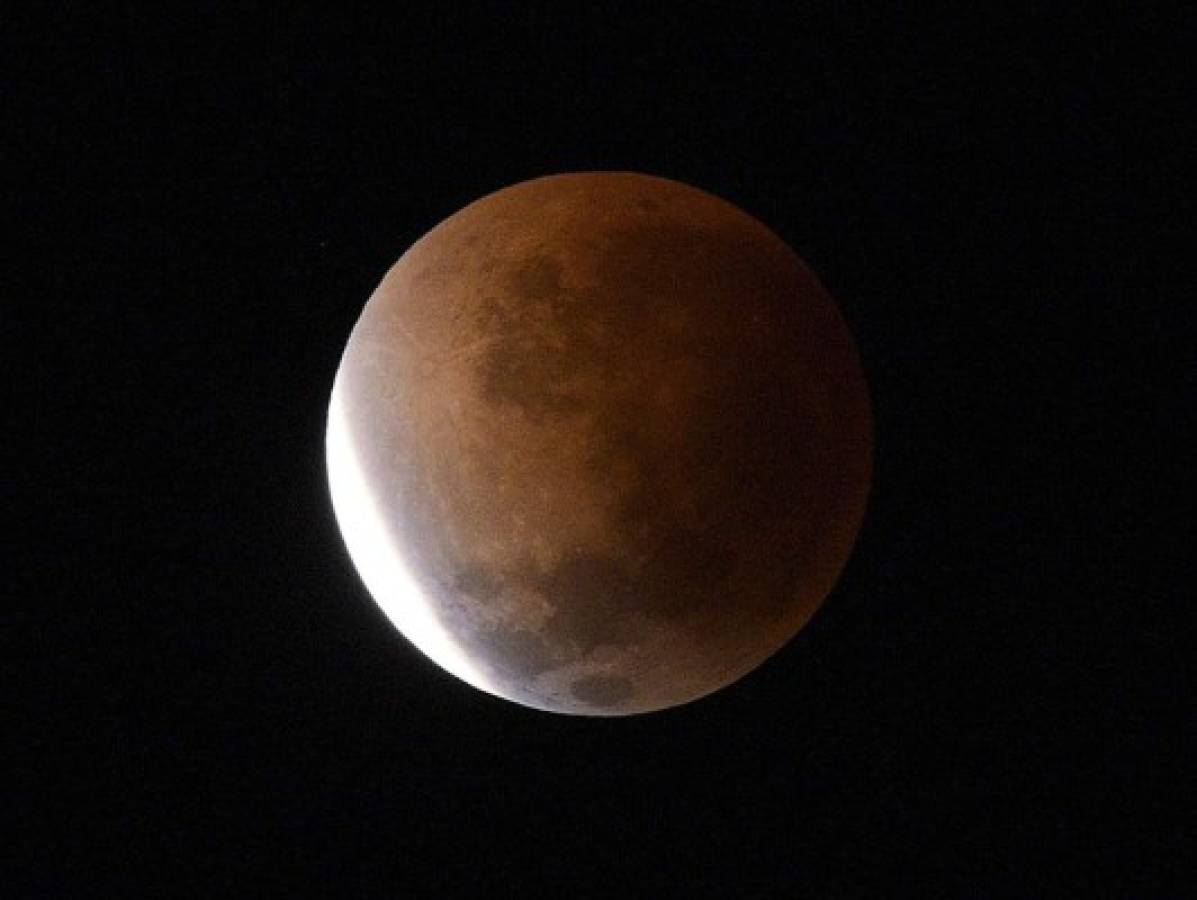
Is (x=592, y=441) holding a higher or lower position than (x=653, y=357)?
lower

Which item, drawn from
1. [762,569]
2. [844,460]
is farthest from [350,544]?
[844,460]

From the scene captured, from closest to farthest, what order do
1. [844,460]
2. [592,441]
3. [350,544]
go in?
[592,441]
[844,460]
[350,544]

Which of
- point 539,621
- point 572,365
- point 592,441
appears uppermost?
point 572,365

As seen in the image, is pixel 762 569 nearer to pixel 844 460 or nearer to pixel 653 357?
pixel 844 460

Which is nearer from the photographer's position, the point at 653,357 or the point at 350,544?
the point at 653,357

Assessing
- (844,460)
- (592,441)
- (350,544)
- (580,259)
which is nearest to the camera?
(592,441)

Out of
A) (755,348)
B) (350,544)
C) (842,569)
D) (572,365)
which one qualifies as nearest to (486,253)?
(572,365)
